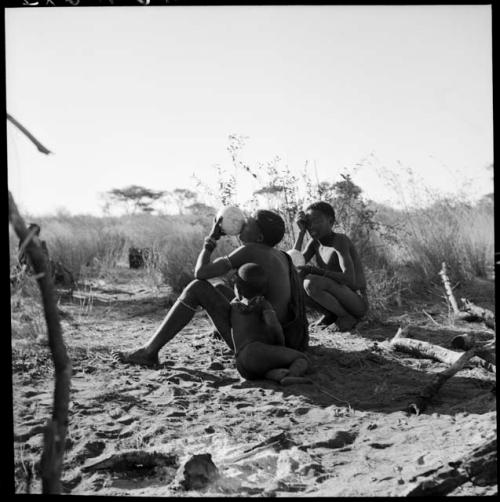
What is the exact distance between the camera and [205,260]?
5047 millimetres

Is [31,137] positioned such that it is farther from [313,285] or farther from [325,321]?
[325,321]

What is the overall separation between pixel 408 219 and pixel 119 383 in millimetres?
5621

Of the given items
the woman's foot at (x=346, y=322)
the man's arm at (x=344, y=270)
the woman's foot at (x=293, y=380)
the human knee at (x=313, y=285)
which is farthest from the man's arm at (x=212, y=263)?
the woman's foot at (x=346, y=322)

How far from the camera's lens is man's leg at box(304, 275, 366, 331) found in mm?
6102

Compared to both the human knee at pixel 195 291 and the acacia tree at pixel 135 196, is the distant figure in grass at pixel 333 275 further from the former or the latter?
the acacia tree at pixel 135 196

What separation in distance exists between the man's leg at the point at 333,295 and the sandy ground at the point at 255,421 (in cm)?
24

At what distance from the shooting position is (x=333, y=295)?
6.15 m

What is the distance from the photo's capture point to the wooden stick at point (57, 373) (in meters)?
2.63

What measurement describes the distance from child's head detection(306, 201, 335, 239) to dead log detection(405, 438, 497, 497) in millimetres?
3101

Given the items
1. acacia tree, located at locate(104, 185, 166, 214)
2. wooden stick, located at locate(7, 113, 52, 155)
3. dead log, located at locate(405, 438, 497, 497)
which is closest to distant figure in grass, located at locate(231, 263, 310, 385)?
dead log, located at locate(405, 438, 497, 497)

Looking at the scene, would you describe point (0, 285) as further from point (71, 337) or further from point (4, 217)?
point (71, 337)

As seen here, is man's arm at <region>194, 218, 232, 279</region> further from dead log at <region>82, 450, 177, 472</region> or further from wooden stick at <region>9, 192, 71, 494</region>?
wooden stick at <region>9, 192, 71, 494</region>

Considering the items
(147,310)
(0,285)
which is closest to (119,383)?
(0,285)

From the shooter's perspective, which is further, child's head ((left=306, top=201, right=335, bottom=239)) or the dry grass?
the dry grass
